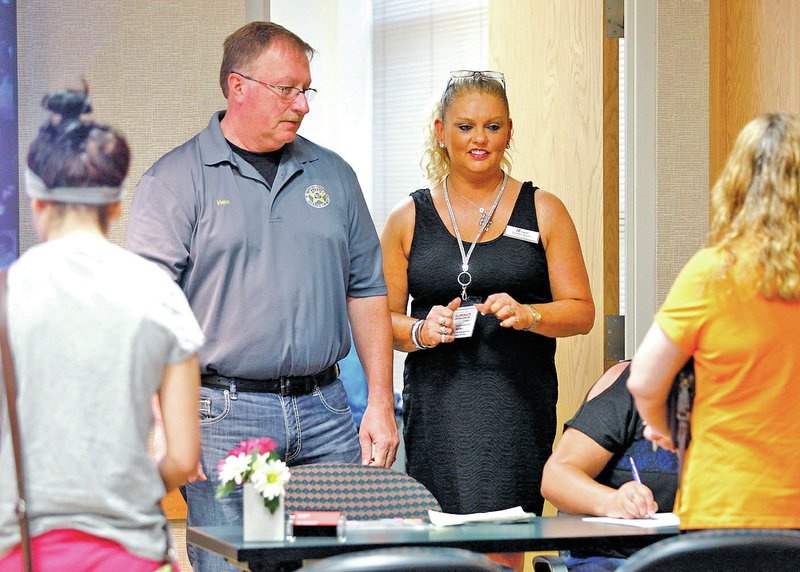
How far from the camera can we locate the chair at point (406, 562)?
5.08ft

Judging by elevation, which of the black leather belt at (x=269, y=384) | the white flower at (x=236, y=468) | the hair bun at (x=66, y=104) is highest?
the hair bun at (x=66, y=104)

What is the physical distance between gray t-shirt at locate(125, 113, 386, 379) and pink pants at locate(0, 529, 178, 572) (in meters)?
1.05

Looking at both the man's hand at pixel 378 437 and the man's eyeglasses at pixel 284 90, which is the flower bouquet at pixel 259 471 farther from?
the man's eyeglasses at pixel 284 90

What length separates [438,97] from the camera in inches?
131

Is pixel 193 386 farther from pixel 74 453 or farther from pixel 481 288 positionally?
pixel 481 288

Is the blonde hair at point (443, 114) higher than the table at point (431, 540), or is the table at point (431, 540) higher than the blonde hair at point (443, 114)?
the blonde hair at point (443, 114)

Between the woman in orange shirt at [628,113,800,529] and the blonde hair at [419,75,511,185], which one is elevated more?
the blonde hair at [419,75,511,185]

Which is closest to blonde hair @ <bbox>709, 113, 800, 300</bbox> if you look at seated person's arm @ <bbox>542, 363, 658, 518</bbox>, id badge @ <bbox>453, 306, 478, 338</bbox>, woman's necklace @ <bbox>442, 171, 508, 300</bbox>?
seated person's arm @ <bbox>542, 363, 658, 518</bbox>

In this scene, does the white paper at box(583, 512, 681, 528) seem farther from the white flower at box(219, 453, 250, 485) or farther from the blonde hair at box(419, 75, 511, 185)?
the blonde hair at box(419, 75, 511, 185)

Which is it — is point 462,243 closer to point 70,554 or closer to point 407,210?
point 407,210

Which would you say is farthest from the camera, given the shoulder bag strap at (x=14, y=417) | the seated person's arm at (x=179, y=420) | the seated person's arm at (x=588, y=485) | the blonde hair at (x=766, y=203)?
the seated person's arm at (x=588, y=485)

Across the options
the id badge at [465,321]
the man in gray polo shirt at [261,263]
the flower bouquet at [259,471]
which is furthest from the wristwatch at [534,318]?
the flower bouquet at [259,471]

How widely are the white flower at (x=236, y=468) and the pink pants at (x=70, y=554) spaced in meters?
0.58

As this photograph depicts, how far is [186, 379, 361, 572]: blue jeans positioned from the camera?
261cm
